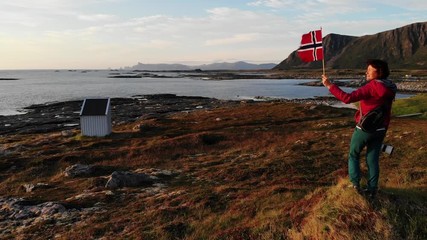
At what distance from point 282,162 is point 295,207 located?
10.8 m

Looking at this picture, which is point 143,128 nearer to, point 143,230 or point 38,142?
point 38,142

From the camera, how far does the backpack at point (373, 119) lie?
852 centimetres

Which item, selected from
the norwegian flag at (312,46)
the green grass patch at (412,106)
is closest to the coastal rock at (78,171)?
the norwegian flag at (312,46)

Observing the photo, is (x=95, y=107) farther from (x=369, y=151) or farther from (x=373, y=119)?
(x=373, y=119)

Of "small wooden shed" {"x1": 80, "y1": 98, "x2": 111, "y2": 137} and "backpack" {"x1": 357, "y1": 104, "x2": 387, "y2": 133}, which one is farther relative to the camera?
"small wooden shed" {"x1": 80, "y1": 98, "x2": 111, "y2": 137}

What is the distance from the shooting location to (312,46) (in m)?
11.4

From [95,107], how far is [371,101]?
118 ft

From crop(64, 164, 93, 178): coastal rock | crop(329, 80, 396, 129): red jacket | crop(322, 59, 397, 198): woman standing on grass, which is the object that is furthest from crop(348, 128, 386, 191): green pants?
crop(64, 164, 93, 178): coastal rock

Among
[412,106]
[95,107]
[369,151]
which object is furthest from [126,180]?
[412,106]

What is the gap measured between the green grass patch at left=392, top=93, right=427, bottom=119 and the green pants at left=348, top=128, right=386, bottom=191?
3863cm

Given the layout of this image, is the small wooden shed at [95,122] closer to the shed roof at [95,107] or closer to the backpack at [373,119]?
the shed roof at [95,107]

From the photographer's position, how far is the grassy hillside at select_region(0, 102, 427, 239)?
346 inches

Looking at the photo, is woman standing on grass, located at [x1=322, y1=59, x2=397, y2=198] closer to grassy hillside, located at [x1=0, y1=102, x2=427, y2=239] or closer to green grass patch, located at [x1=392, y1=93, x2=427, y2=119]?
grassy hillside, located at [x1=0, y1=102, x2=427, y2=239]

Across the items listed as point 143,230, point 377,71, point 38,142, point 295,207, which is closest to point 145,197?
point 143,230
